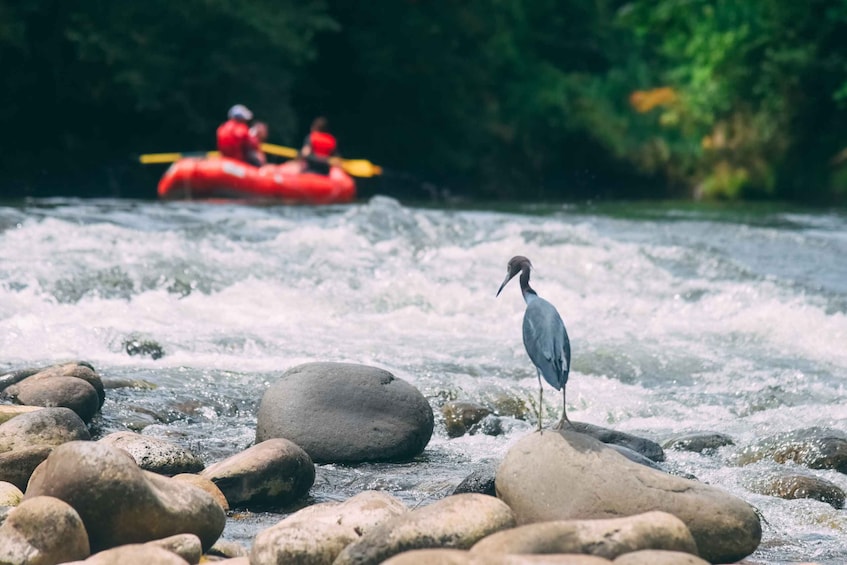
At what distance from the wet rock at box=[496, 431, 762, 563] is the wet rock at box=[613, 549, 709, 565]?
0.70 m

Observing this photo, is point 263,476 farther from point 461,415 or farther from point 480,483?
point 461,415

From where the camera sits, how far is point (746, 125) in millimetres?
25344

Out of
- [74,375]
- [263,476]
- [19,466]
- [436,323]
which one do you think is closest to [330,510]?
[263,476]

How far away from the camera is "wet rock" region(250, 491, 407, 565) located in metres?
4.11

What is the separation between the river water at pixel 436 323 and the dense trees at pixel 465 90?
7033 millimetres

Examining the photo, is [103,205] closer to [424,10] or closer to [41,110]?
[41,110]

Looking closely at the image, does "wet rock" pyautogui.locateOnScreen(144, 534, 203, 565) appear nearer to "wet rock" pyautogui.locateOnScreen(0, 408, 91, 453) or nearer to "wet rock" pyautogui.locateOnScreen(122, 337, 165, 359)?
"wet rock" pyautogui.locateOnScreen(0, 408, 91, 453)

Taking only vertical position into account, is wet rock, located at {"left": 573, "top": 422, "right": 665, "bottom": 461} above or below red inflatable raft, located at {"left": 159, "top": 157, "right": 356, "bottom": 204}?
below

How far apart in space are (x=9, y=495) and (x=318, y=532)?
124 cm

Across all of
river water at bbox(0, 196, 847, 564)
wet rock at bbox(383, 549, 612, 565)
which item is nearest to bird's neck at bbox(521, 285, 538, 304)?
river water at bbox(0, 196, 847, 564)

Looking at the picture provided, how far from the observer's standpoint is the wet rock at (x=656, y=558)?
359 centimetres

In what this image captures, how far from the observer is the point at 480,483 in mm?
4941

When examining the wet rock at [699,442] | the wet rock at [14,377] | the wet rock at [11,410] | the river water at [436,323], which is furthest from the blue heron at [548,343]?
the wet rock at [14,377]

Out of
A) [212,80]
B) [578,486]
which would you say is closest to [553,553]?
[578,486]
